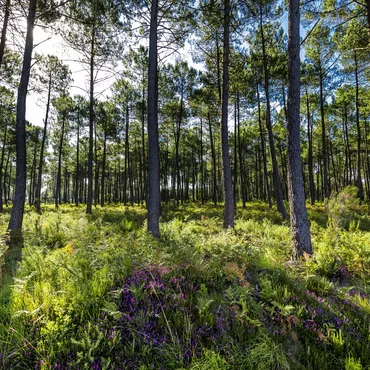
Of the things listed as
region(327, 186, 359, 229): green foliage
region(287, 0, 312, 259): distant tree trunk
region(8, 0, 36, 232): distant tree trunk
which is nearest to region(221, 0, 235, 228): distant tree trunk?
region(287, 0, 312, 259): distant tree trunk

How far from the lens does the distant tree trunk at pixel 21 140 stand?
303 inches

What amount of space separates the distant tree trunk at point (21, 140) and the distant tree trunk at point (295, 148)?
893 centimetres

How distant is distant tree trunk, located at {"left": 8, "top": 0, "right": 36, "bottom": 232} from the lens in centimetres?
771

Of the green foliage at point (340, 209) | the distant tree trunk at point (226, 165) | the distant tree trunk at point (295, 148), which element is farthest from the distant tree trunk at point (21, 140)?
the green foliage at point (340, 209)

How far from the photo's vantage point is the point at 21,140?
788 centimetres

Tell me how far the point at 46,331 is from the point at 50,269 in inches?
64.9

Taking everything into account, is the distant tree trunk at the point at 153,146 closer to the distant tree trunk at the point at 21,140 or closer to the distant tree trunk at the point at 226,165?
the distant tree trunk at the point at 226,165

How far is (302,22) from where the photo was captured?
887 cm

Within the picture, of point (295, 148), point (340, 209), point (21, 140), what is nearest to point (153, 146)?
point (295, 148)

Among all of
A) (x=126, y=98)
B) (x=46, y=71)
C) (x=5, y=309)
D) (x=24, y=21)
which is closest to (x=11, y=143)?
(x=46, y=71)

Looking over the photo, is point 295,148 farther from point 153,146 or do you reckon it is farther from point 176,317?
point 176,317

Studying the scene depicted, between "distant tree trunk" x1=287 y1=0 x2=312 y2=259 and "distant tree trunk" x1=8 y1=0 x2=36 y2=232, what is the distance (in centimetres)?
893

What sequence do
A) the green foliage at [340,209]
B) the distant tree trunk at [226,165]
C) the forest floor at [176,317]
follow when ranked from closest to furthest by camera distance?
the forest floor at [176,317]
the green foliage at [340,209]
the distant tree trunk at [226,165]

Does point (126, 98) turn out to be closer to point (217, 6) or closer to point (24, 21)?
point (24, 21)
